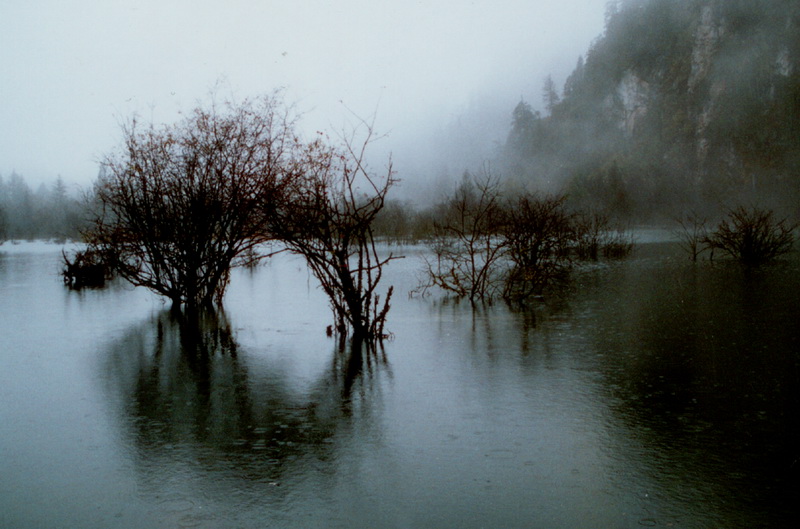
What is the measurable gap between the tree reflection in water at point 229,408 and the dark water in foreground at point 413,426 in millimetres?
33

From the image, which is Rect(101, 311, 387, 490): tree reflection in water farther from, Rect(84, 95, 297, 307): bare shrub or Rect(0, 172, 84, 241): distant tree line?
Rect(0, 172, 84, 241): distant tree line

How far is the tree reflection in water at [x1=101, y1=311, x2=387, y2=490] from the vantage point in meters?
5.47

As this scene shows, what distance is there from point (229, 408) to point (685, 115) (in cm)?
10520

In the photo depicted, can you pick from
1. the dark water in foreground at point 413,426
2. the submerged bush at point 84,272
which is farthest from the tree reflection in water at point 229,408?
the submerged bush at point 84,272

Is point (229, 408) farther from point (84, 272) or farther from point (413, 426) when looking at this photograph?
point (84, 272)

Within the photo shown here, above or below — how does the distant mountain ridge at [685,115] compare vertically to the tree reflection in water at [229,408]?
above

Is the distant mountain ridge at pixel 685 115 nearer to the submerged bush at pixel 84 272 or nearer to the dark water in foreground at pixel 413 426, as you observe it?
the submerged bush at pixel 84 272

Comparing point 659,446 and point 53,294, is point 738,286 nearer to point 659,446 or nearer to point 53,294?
point 659,446

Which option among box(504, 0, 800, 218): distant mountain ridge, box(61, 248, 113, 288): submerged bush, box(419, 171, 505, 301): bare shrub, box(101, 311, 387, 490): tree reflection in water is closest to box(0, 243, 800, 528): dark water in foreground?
box(101, 311, 387, 490): tree reflection in water

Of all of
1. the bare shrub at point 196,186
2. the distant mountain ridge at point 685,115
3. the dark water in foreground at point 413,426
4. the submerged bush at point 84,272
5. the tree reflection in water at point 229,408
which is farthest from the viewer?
the distant mountain ridge at point 685,115

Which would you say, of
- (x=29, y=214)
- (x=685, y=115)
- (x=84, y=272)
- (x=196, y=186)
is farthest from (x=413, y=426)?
(x=29, y=214)

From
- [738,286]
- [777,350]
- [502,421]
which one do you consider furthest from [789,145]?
[502,421]

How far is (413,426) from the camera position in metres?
6.38

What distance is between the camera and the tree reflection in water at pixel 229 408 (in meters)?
5.47
